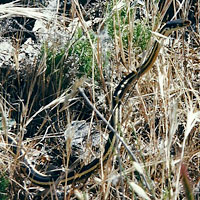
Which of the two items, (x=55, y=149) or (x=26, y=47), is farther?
(x=26, y=47)

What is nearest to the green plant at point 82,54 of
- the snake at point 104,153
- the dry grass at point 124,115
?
the dry grass at point 124,115

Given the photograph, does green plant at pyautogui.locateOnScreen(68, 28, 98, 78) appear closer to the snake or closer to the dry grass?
the dry grass

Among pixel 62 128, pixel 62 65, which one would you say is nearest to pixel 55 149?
pixel 62 128

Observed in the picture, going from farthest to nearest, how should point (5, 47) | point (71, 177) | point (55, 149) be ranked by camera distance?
point (5, 47) < point (55, 149) < point (71, 177)

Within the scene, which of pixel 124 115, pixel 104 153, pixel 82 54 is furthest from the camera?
pixel 82 54

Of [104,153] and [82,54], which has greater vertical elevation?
[82,54]

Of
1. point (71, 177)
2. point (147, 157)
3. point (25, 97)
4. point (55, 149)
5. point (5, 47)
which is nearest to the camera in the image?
point (71, 177)

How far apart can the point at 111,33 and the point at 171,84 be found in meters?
0.41

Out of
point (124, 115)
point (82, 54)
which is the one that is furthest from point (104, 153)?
point (82, 54)

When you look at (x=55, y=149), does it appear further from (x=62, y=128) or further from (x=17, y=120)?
(x=17, y=120)

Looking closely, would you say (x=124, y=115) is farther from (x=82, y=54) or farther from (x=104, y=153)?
(x=82, y=54)

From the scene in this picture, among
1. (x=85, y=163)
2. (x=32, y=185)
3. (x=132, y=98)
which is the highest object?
(x=132, y=98)

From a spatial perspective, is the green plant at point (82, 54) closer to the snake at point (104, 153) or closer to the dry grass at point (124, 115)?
the dry grass at point (124, 115)

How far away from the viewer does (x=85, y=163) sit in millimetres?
1883
